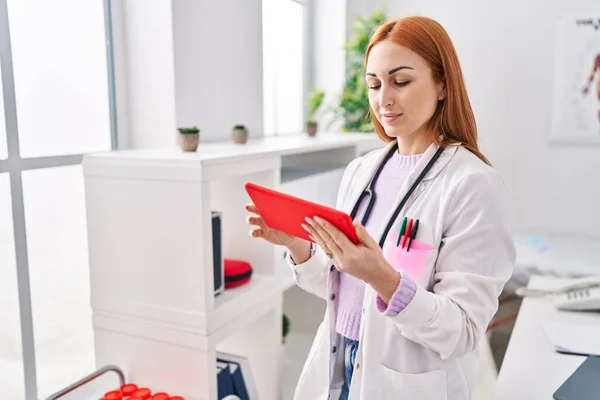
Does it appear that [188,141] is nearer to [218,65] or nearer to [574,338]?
[218,65]

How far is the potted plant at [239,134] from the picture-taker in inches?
75.5

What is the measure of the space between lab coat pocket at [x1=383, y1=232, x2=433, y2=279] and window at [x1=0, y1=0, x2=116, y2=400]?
1046 millimetres

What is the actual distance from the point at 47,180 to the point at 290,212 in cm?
99

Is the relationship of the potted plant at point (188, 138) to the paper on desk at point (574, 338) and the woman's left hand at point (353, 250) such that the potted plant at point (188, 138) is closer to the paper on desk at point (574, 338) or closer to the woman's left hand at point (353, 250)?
the woman's left hand at point (353, 250)

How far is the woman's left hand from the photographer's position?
0.89m

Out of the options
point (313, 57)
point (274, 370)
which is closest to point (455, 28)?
point (313, 57)

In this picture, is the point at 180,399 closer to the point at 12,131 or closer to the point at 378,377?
the point at 378,377

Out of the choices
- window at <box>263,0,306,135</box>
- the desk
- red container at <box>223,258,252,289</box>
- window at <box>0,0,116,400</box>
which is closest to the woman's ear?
the desk

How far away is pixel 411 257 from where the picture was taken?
1.02 m

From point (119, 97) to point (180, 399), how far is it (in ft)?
3.28

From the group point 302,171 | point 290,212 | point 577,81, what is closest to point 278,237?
point 290,212

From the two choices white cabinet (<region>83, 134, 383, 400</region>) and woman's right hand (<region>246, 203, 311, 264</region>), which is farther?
white cabinet (<region>83, 134, 383, 400</region>)

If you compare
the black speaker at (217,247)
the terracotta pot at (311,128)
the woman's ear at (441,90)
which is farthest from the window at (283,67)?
the woman's ear at (441,90)

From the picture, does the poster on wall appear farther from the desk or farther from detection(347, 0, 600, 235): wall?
the desk
